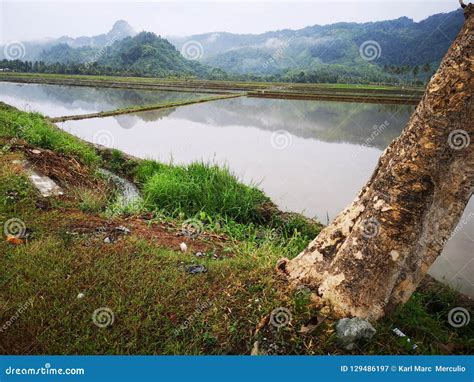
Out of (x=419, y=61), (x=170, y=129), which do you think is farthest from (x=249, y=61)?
(x=170, y=129)

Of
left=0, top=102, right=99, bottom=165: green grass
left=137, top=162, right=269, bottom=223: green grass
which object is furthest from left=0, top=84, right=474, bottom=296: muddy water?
left=0, top=102, right=99, bottom=165: green grass

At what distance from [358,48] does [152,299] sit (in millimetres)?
118151

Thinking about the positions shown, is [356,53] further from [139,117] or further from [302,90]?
[139,117]

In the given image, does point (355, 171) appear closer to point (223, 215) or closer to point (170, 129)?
point (223, 215)

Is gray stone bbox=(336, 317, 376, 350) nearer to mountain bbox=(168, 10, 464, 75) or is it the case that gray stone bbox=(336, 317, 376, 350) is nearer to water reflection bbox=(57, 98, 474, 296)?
water reflection bbox=(57, 98, 474, 296)

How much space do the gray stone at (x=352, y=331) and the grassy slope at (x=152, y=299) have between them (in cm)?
6

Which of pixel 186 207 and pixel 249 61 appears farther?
pixel 249 61

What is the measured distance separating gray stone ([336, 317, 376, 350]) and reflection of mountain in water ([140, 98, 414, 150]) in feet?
25.6

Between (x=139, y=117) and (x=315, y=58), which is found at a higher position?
(x=315, y=58)

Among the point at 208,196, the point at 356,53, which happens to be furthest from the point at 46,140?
the point at 356,53

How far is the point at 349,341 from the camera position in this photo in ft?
7.16

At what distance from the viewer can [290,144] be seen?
998 centimetres

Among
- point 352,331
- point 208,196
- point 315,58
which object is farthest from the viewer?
point 315,58
